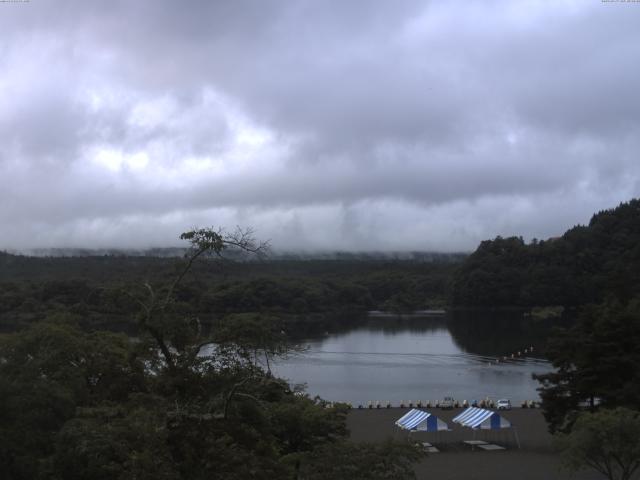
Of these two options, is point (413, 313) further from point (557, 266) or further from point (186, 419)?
point (186, 419)

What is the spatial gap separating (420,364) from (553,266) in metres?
49.0

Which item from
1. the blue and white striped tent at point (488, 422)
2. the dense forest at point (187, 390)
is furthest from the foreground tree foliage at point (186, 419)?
the blue and white striped tent at point (488, 422)

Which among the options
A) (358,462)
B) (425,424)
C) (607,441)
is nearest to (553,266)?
(425,424)

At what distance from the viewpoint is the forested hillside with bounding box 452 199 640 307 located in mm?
95375

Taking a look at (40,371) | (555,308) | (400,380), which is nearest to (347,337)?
(400,380)

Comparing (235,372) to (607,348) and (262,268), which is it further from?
(262,268)

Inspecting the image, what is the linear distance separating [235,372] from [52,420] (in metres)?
4.87

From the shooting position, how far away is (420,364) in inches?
2199

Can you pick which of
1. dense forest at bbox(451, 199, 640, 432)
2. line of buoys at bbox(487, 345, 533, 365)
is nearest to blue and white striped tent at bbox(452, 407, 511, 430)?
Result: line of buoys at bbox(487, 345, 533, 365)

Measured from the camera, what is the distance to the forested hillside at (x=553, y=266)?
9538cm

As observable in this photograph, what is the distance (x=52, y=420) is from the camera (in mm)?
12008

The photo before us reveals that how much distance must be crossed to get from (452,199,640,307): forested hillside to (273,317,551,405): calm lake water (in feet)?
53.4

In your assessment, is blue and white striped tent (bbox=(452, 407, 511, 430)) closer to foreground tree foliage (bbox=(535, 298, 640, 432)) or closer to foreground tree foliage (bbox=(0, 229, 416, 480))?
foreground tree foliage (bbox=(535, 298, 640, 432))

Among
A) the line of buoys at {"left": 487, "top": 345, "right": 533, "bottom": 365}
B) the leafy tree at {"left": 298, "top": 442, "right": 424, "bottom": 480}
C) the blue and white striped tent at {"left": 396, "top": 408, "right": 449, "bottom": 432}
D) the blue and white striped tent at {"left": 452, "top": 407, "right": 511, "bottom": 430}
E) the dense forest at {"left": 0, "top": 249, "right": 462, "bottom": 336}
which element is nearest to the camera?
the leafy tree at {"left": 298, "top": 442, "right": 424, "bottom": 480}
